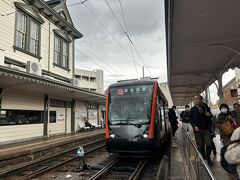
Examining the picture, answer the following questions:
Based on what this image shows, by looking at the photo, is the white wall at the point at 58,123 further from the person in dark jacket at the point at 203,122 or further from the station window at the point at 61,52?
the person in dark jacket at the point at 203,122

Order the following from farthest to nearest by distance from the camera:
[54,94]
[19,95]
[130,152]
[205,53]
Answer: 1. [54,94]
2. [19,95]
3. [205,53]
4. [130,152]

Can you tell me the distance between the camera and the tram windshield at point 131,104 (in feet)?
28.6

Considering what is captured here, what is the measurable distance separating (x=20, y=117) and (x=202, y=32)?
1168 cm

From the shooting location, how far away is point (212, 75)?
48.3 feet

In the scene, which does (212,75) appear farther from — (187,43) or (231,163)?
(231,163)

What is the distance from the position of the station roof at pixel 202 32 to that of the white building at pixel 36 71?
7.24 meters

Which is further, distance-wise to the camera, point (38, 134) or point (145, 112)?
point (38, 134)

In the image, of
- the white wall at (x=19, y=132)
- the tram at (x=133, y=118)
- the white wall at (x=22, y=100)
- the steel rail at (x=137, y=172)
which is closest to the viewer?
the steel rail at (x=137, y=172)

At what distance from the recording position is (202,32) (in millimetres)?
7629

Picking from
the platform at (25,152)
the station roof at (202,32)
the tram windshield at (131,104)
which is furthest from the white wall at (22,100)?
the station roof at (202,32)

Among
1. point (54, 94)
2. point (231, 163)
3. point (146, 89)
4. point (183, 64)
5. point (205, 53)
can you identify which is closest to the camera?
point (231, 163)

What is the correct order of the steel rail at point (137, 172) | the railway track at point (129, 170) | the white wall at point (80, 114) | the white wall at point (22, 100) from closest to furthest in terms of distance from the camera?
the steel rail at point (137, 172), the railway track at point (129, 170), the white wall at point (22, 100), the white wall at point (80, 114)

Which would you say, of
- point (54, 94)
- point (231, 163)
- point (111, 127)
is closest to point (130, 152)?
point (111, 127)

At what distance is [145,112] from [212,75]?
307 inches
